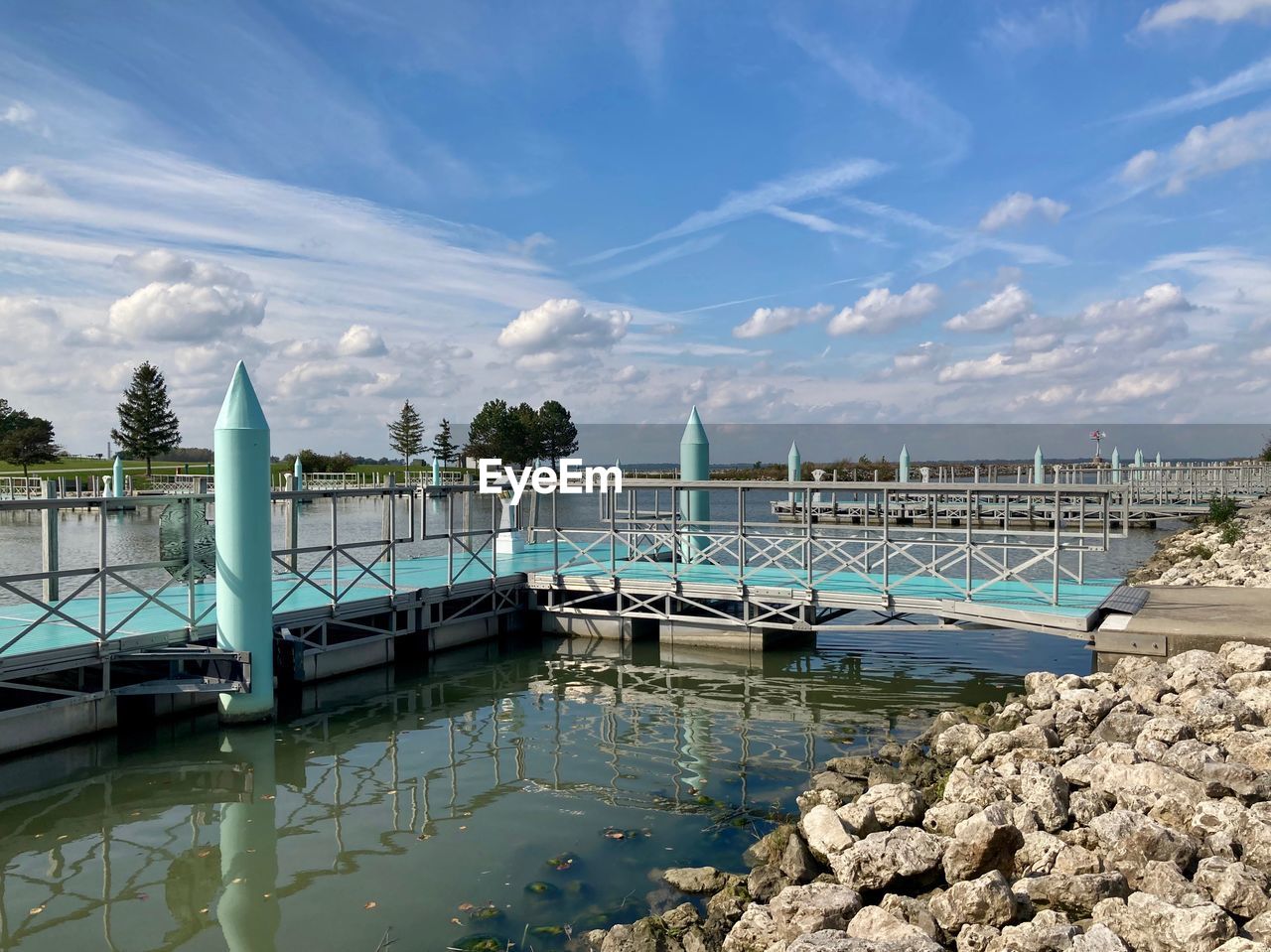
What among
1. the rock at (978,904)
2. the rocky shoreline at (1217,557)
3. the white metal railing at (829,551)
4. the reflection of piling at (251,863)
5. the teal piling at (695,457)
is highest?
the teal piling at (695,457)

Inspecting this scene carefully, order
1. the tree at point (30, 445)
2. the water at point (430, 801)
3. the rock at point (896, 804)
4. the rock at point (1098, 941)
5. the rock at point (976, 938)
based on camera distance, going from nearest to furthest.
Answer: the rock at point (1098, 941) → the rock at point (976, 938) → the water at point (430, 801) → the rock at point (896, 804) → the tree at point (30, 445)

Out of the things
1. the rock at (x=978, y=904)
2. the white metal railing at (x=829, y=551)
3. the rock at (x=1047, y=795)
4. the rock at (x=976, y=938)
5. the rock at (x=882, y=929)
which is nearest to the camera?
the rock at (x=882, y=929)

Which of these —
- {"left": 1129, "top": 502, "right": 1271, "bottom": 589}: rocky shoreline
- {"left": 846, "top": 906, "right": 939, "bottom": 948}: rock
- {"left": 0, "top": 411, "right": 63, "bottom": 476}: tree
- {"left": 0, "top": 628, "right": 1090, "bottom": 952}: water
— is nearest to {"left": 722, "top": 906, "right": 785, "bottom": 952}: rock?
{"left": 846, "top": 906, "right": 939, "bottom": 948}: rock

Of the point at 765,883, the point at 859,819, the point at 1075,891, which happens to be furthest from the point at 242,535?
the point at 1075,891

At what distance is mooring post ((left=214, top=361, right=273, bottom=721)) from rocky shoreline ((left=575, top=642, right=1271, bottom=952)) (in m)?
7.59

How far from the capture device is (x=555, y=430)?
11700cm

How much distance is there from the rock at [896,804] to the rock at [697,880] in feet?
5.49

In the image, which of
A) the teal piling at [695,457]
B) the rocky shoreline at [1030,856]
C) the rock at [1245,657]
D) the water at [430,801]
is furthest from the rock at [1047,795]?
the teal piling at [695,457]

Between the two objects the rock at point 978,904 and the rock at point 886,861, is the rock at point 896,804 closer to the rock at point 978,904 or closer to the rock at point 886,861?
the rock at point 886,861

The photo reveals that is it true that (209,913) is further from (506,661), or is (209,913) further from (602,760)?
(506,661)

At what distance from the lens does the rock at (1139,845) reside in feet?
24.2

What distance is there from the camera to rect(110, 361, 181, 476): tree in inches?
3575

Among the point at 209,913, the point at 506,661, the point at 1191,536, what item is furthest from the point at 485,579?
the point at 1191,536

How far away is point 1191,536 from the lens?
35.5 meters
